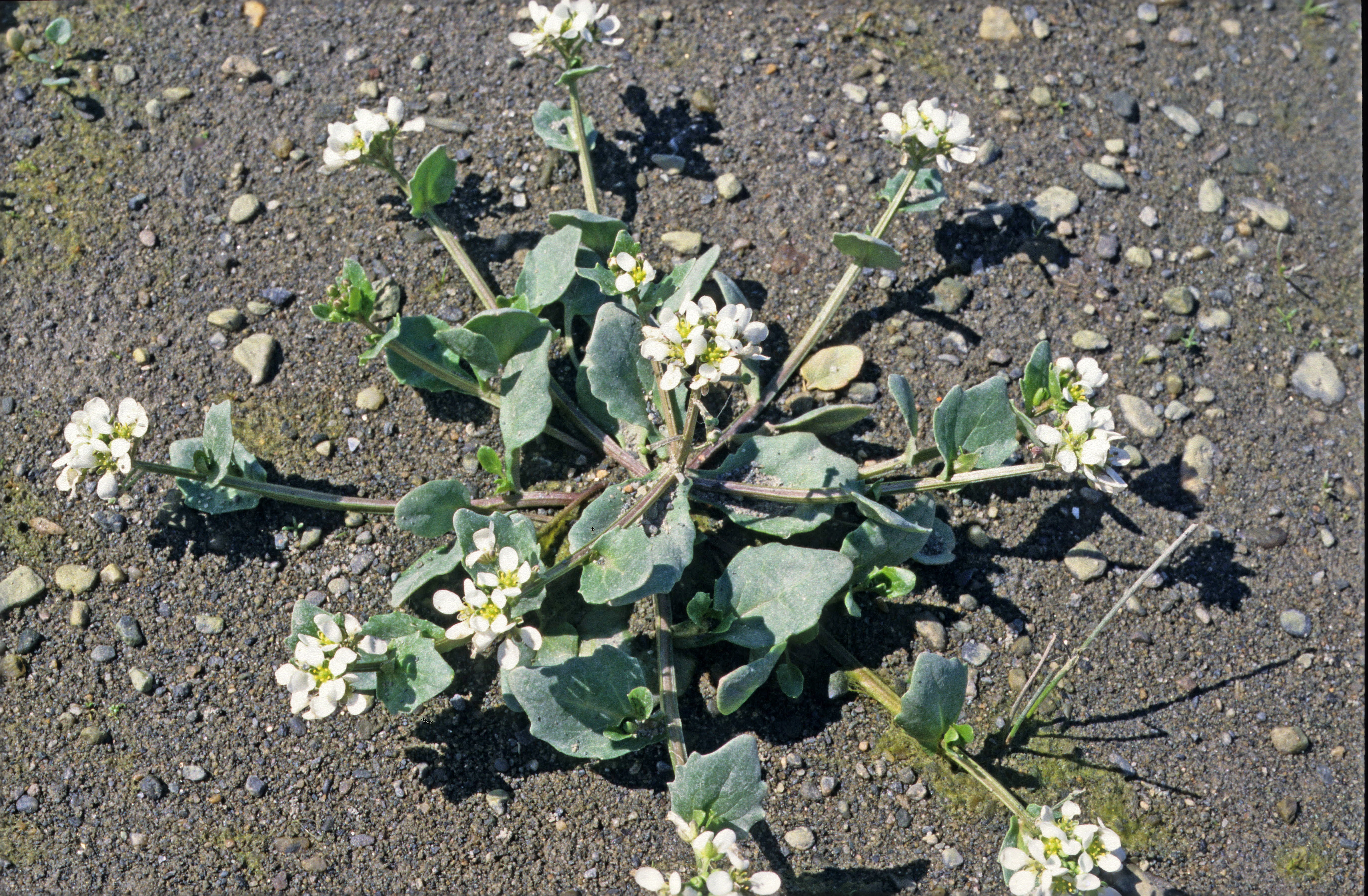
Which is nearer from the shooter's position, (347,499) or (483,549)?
(483,549)

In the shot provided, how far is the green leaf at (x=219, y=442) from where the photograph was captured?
122 inches

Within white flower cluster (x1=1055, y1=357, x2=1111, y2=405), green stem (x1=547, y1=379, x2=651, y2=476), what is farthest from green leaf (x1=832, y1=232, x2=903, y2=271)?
green stem (x1=547, y1=379, x2=651, y2=476)

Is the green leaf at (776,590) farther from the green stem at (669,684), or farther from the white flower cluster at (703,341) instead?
the white flower cluster at (703,341)

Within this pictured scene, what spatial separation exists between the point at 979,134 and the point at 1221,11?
59.5 inches

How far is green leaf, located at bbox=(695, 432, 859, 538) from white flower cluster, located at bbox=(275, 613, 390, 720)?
1187mm

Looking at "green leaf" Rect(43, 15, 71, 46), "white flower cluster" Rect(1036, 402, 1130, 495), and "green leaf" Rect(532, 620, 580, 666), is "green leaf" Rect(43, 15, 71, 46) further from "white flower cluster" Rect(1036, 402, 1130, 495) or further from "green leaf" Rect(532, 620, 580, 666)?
"white flower cluster" Rect(1036, 402, 1130, 495)

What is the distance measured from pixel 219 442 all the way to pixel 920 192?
278 cm

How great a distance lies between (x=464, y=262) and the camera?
3535mm

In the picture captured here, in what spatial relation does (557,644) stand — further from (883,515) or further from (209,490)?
(209,490)

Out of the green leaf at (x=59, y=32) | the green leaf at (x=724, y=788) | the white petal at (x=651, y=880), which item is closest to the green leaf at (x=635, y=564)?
the green leaf at (x=724, y=788)

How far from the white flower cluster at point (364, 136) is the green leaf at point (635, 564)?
4.82ft

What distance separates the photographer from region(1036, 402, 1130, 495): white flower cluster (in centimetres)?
283

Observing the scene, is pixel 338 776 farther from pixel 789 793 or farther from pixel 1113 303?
pixel 1113 303

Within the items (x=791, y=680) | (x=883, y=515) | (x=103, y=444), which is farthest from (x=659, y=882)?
(x=103, y=444)
